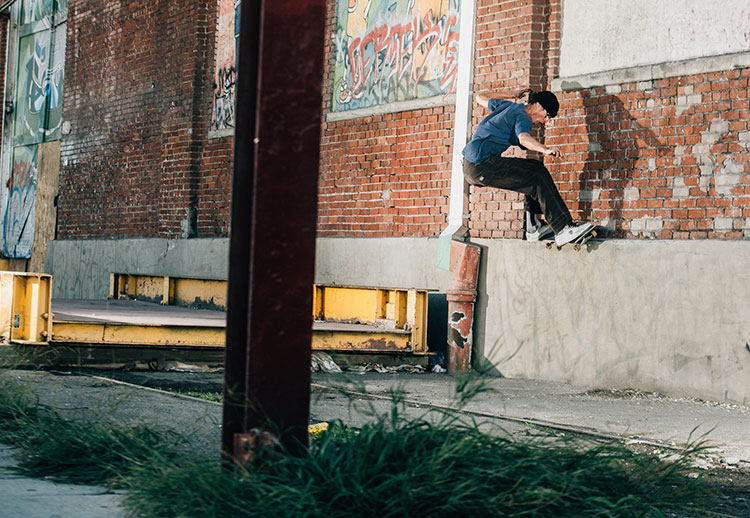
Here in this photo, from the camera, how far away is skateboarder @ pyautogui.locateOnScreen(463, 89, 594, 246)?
9.45 metres

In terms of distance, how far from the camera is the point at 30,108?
73.8 ft

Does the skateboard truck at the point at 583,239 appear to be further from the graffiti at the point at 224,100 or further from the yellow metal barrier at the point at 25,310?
the graffiti at the point at 224,100

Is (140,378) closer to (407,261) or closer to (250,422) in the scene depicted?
(407,261)

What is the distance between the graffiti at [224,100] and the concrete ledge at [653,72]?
6509mm

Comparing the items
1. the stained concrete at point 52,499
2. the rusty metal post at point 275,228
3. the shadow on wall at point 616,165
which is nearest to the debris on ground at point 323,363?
the shadow on wall at point 616,165

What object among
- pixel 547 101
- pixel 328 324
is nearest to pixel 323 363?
pixel 328 324

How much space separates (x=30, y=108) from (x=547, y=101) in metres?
15.7

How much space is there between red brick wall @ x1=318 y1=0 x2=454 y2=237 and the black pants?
1.48 m

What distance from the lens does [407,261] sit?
1163 centimetres

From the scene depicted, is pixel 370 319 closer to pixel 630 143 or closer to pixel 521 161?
pixel 521 161

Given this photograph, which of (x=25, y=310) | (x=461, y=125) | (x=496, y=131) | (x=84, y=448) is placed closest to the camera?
(x=84, y=448)

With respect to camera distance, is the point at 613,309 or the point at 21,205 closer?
the point at 613,309

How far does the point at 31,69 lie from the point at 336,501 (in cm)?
2107

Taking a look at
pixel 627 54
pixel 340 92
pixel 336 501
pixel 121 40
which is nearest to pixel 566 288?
pixel 627 54
